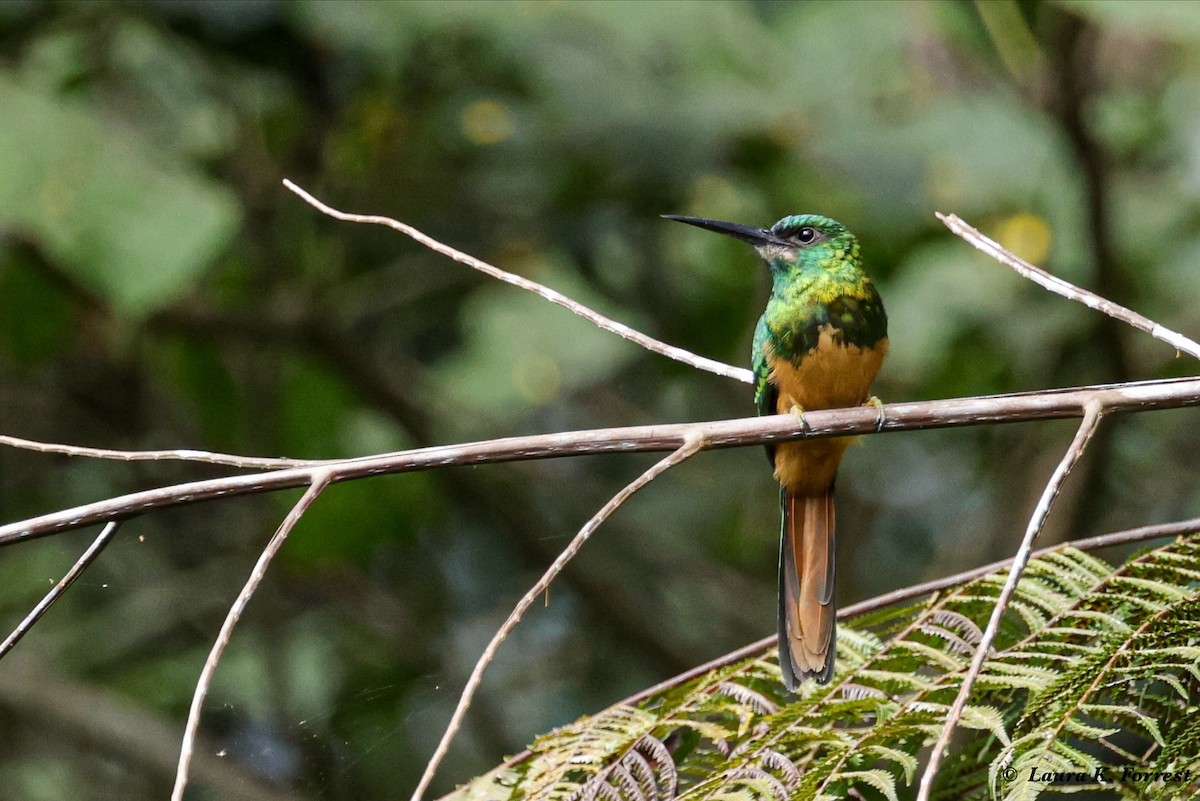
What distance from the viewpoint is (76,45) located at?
326 cm

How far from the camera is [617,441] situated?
3.77 ft

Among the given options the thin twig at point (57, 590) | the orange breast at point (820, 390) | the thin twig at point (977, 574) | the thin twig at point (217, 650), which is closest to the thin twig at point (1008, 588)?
the thin twig at point (977, 574)

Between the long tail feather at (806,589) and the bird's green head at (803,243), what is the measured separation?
39 cm

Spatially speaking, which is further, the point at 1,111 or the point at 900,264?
the point at 900,264

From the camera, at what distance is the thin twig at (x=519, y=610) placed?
37.8 inches

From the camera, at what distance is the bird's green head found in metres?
2.15

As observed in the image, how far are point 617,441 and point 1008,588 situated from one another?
35cm

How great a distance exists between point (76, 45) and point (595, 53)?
4.30 ft

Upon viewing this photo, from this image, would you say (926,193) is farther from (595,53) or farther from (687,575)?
(687,575)

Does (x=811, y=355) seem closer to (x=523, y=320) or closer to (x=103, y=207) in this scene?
(x=103, y=207)

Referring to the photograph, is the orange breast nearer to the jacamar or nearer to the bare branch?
the jacamar

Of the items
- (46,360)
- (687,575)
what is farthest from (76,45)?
(687,575)

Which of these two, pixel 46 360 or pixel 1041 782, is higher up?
pixel 46 360

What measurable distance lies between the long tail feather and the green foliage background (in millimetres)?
1268
